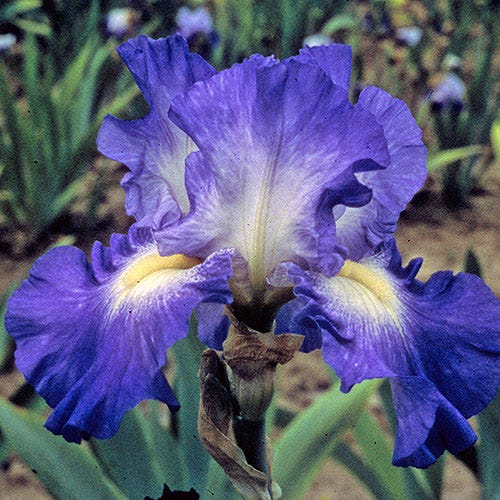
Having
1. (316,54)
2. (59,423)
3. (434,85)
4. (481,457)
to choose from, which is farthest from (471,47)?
(59,423)

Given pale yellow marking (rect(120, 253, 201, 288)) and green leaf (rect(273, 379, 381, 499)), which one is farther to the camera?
green leaf (rect(273, 379, 381, 499))

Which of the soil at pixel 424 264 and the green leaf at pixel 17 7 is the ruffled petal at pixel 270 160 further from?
the green leaf at pixel 17 7

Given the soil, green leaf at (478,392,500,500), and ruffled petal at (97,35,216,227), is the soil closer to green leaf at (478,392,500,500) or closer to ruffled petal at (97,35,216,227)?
green leaf at (478,392,500,500)

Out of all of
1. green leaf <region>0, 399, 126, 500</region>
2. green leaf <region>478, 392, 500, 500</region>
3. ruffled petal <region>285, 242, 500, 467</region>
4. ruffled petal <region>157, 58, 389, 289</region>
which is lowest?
green leaf <region>478, 392, 500, 500</region>

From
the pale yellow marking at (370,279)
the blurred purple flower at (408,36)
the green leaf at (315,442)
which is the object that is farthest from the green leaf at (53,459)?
the blurred purple flower at (408,36)

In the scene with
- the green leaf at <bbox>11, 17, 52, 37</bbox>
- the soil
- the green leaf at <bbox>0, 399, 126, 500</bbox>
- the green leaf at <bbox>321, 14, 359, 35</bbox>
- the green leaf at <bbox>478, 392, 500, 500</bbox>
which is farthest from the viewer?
the green leaf at <bbox>11, 17, 52, 37</bbox>

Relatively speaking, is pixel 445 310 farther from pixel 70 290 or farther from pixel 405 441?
pixel 70 290

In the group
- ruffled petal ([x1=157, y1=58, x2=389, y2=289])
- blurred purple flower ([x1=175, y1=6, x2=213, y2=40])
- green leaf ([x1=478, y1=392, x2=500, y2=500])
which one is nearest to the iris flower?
ruffled petal ([x1=157, y1=58, x2=389, y2=289])

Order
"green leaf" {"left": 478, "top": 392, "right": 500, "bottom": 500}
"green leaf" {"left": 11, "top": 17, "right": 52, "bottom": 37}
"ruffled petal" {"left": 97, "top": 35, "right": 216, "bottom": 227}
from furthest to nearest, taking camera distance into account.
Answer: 1. "green leaf" {"left": 11, "top": 17, "right": 52, "bottom": 37}
2. "green leaf" {"left": 478, "top": 392, "right": 500, "bottom": 500}
3. "ruffled petal" {"left": 97, "top": 35, "right": 216, "bottom": 227}
